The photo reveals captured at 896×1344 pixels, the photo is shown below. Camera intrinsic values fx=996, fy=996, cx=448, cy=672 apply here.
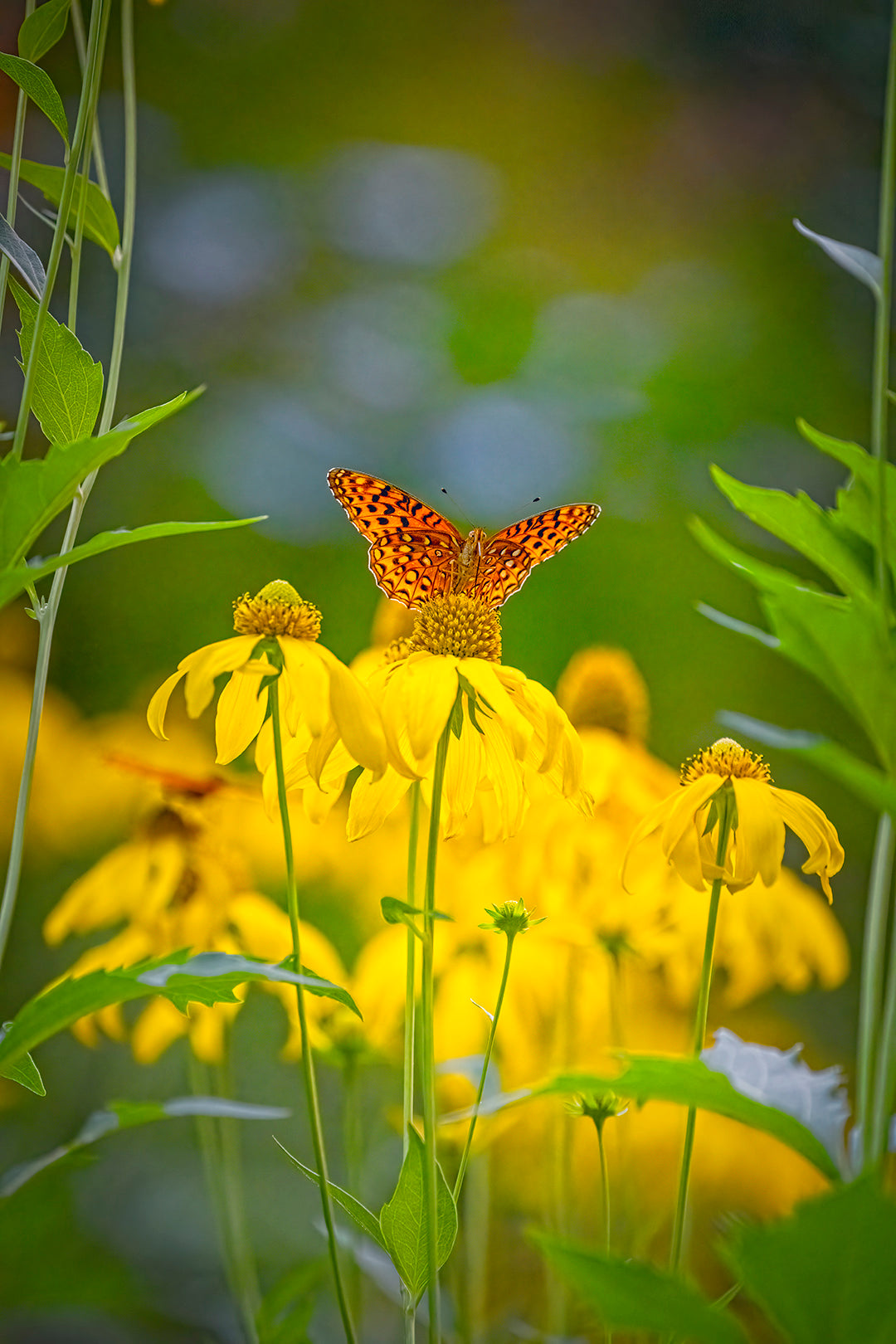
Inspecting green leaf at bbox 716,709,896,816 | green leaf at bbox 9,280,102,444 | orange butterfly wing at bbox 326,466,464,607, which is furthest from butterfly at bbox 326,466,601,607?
green leaf at bbox 716,709,896,816

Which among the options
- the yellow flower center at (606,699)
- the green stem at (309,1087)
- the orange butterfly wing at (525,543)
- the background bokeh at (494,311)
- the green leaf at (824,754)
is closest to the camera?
the green leaf at (824,754)

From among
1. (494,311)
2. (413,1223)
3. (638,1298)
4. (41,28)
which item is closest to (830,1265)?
(638,1298)

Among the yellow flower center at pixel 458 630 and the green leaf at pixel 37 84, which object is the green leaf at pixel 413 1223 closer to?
the yellow flower center at pixel 458 630

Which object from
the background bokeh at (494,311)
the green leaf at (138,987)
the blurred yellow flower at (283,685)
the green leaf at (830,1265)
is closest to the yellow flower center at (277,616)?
the blurred yellow flower at (283,685)

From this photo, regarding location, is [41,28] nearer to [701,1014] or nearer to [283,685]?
[283,685]

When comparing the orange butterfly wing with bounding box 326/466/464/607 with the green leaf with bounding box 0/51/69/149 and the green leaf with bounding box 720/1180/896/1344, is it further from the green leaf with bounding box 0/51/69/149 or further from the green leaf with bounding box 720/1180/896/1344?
the green leaf with bounding box 720/1180/896/1344

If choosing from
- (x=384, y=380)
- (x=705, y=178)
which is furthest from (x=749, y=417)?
(x=384, y=380)
